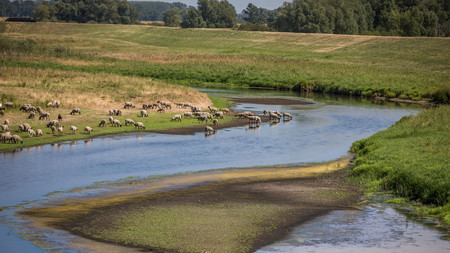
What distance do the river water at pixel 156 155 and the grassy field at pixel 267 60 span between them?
22538 millimetres

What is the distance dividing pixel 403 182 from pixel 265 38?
113422 millimetres

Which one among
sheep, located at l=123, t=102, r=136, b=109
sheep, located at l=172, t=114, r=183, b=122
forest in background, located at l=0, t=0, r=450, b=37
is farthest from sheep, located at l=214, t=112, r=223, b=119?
forest in background, located at l=0, t=0, r=450, b=37

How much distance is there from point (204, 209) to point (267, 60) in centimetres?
7655

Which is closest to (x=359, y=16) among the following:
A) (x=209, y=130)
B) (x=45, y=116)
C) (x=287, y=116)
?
(x=287, y=116)

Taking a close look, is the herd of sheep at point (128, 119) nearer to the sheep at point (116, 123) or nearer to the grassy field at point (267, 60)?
the sheep at point (116, 123)

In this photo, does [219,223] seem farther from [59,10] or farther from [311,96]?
[59,10]

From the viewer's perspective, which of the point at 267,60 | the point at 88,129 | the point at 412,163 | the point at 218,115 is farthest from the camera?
the point at 267,60

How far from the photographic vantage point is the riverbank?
18.5 meters

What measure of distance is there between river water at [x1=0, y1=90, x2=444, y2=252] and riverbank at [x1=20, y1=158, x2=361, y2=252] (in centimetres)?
177

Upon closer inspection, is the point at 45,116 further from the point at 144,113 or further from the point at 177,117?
the point at 177,117

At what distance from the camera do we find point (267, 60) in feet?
317

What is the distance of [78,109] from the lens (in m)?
41.1

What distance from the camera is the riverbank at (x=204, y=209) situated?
727 inches

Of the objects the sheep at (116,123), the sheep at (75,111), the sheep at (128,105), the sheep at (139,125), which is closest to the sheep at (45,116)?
the sheep at (75,111)
